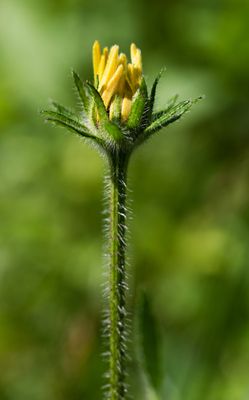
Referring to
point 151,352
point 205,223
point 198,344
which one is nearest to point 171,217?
point 205,223

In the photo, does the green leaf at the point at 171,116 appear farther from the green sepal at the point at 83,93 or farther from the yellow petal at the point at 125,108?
the green sepal at the point at 83,93

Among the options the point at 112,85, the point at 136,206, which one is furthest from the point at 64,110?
the point at 136,206

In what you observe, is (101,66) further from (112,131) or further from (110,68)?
(112,131)

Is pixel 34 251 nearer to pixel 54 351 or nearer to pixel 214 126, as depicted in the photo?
pixel 54 351

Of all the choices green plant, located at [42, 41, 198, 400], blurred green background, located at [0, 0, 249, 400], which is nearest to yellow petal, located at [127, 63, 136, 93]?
green plant, located at [42, 41, 198, 400]

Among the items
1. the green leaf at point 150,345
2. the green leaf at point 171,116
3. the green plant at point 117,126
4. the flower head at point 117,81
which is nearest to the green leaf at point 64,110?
the green plant at point 117,126

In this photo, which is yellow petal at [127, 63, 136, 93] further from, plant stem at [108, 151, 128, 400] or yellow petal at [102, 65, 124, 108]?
plant stem at [108, 151, 128, 400]

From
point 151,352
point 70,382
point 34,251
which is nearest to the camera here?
point 151,352
